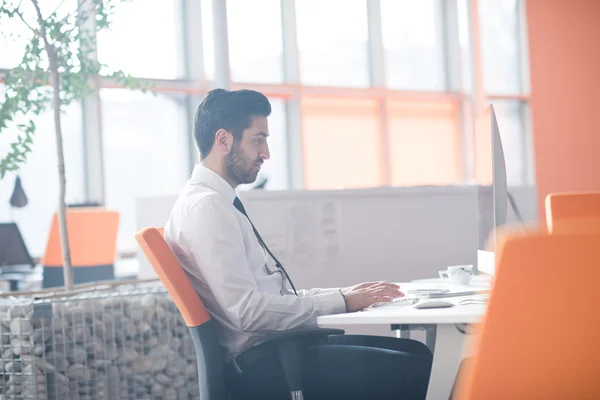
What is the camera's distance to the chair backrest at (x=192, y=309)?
1.84m

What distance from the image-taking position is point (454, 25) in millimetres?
10102

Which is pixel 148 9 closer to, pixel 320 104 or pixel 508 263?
pixel 320 104

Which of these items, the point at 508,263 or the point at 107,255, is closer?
the point at 508,263

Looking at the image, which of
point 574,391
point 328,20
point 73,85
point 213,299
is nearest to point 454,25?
point 328,20

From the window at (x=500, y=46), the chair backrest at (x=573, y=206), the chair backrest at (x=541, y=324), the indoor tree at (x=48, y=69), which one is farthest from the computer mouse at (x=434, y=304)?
the window at (x=500, y=46)

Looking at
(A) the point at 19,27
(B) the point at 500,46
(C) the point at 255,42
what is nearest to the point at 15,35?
(A) the point at 19,27

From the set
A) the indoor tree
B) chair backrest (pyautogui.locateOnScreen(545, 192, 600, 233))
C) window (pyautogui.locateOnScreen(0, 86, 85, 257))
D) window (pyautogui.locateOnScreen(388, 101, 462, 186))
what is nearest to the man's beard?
the indoor tree

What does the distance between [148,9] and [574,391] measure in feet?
24.6

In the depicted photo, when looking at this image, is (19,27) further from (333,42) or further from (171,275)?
(333,42)

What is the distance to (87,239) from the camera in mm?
5027

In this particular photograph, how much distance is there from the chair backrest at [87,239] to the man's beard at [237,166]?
2886 millimetres

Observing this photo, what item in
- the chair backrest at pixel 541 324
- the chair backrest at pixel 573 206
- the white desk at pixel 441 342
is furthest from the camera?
the chair backrest at pixel 573 206

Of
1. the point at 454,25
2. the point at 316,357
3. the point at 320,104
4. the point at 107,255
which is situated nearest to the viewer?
the point at 316,357

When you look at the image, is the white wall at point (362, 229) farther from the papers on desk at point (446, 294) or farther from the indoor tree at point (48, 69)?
the papers on desk at point (446, 294)
